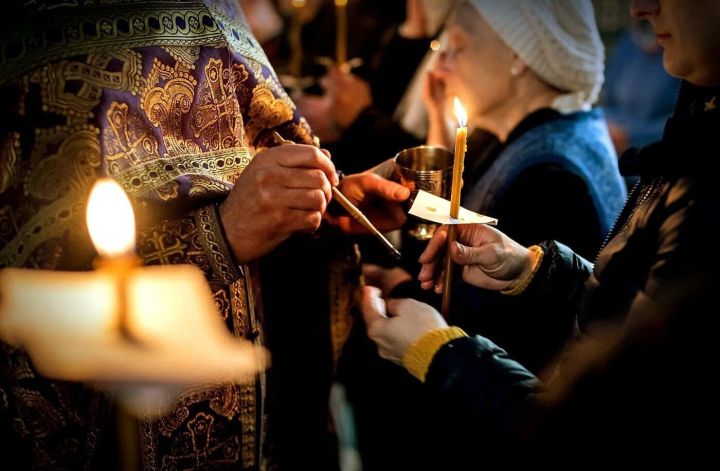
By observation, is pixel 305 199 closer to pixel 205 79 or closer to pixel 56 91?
pixel 205 79

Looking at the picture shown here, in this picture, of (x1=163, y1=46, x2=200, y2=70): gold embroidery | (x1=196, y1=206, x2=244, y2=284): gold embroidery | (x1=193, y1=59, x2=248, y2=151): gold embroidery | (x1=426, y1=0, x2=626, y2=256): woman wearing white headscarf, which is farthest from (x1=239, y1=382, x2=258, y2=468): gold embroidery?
(x1=426, y1=0, x2=626, y2=256): woman wearing white headscarf

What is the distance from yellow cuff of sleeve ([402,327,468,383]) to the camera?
4.13ft

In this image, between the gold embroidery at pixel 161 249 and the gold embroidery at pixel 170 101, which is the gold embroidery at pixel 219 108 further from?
the gold embroidery at pixel 161 249

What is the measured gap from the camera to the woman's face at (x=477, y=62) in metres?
2.55

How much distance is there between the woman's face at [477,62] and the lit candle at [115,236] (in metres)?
2.03

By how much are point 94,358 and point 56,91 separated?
780 mm

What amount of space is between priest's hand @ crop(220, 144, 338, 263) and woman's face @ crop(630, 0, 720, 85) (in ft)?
2.64

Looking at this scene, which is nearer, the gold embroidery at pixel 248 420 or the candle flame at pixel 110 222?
the candle flame at pixel 110 222

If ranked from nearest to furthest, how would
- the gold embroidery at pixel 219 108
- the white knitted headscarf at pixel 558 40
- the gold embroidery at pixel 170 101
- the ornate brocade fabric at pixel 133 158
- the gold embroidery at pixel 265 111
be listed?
the ornate brocade fabric at pixel 133 158 < the gold embroidery at pixel 170 101 < the gold embroidery at pixel 219 108 < the gold embroidery at pixel 265 111 < the white knitted headscarf at pixel 558 40


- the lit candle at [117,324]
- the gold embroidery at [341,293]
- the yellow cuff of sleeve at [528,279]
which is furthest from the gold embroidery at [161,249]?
the yellow cuff of sleeve at [528,279]

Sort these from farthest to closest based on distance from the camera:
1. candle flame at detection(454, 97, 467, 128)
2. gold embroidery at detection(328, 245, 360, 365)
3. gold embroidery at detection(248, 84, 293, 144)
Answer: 1. gold embroidery at detection(328, 245, 360, 365)
2. gold embroidery at detection(248, 84, 293, 144)
3. candle flame at detection(454, 97, 467, 128)

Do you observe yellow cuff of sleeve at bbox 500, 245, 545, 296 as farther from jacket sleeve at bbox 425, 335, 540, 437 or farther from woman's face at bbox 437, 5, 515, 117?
woman's face at bbox 437, 5, 515, 117

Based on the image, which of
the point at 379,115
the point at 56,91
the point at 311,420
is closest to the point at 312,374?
the point at 311,420

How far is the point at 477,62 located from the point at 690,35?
154 cm
